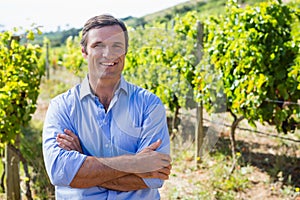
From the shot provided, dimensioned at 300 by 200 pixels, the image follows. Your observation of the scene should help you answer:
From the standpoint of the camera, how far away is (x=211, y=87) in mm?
4227

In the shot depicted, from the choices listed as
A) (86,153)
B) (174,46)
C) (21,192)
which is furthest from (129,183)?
(174,46)

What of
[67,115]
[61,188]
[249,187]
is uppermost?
[67,115]

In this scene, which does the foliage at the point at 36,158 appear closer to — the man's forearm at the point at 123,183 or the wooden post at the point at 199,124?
the wooden post at the point at 199,124

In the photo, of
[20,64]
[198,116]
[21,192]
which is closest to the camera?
[20,64]

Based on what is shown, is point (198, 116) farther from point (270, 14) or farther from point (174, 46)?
point (270, 14)

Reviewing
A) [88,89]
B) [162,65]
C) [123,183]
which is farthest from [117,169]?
[162,65]

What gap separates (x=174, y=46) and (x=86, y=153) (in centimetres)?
330

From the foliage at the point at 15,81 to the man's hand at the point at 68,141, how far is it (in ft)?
5.62

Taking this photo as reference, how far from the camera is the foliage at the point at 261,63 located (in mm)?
3988

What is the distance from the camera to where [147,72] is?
505 centimetres

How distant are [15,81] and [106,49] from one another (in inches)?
82.3

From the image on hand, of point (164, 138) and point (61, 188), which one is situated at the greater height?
point (164, 138)

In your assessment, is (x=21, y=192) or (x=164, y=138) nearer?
(x=164, y=138)

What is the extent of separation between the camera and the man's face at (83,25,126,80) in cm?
148
